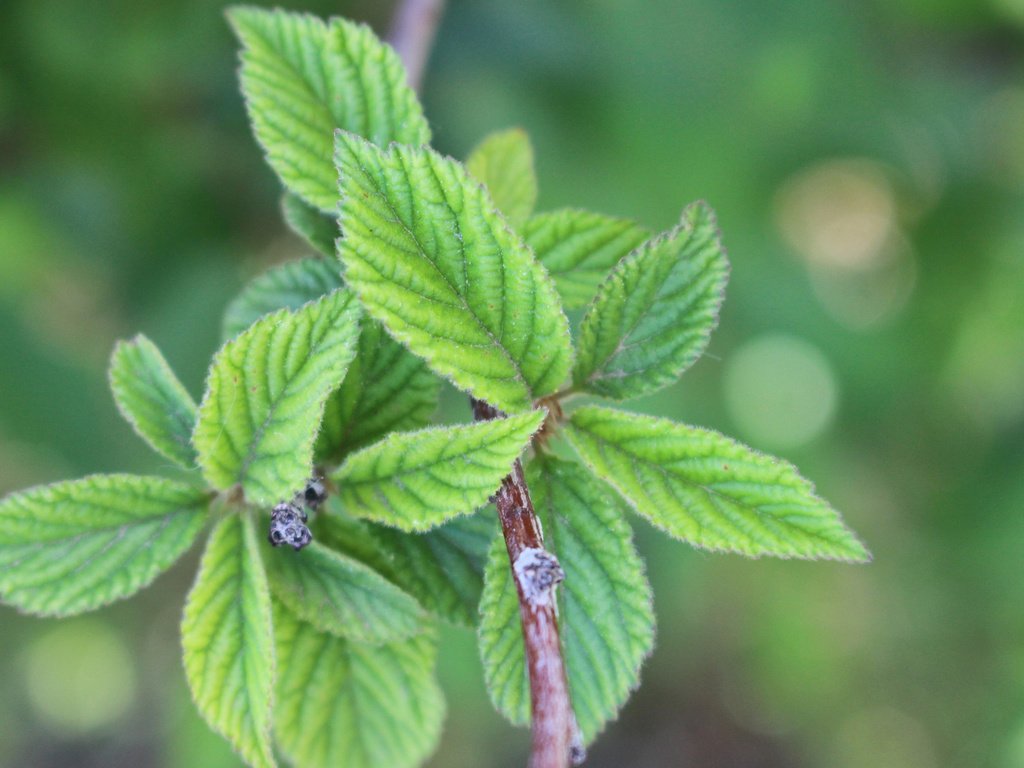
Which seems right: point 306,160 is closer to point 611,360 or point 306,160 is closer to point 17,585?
point 611,360

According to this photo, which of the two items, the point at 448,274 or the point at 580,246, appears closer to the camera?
the point at 448,274

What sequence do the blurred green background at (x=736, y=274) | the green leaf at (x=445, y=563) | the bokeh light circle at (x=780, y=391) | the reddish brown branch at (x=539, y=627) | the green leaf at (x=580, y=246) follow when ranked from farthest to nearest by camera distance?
the bokeh light circle at (x=780, y=391), the blurred green background at (x=736, y=274), the green leaf at (x=580, y=246), the green leaf at (x=445, y=563), the reddish brown branch at (x=539, y=627)

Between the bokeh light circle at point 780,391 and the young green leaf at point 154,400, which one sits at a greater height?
the bokeh light circle at point 780,391

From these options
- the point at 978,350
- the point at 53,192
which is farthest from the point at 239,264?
the point at 978,350

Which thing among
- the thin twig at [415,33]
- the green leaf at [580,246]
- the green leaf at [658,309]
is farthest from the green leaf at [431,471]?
the thin twig at [415,33]

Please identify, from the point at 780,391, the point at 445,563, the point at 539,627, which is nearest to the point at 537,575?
the point at 539,627

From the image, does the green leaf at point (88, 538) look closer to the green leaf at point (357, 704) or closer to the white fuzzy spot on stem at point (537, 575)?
the green leaf at point (357, 704)

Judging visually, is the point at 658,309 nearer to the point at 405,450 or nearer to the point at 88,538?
the point at 405,450
